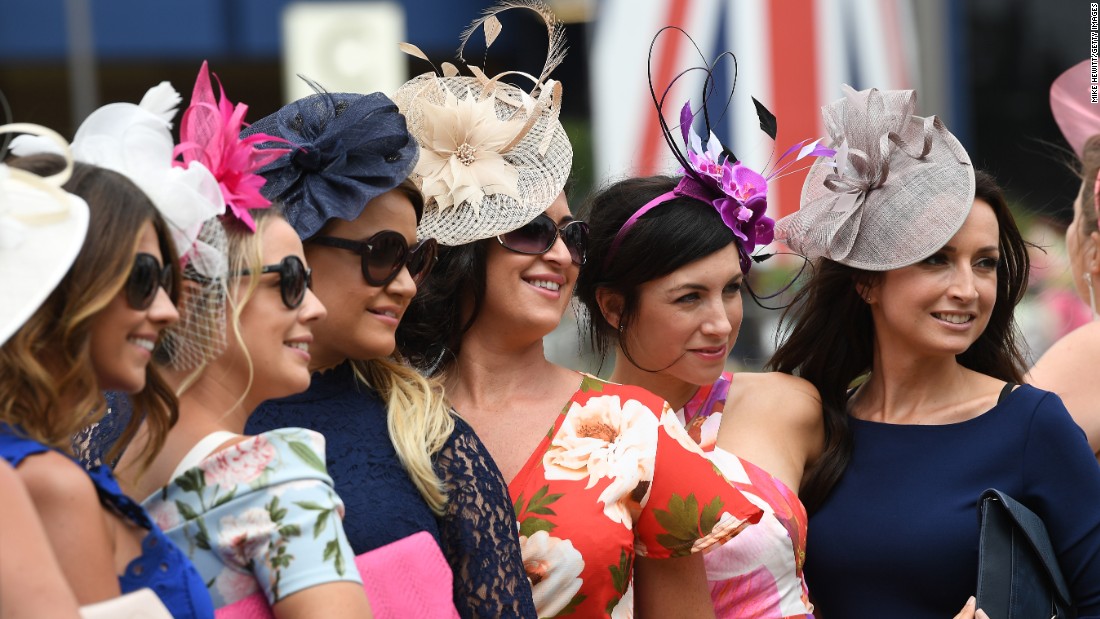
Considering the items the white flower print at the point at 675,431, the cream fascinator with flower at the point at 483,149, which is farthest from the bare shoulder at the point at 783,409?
the cream fascinator with flower at the point at 483,149

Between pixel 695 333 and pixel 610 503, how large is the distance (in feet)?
2.26

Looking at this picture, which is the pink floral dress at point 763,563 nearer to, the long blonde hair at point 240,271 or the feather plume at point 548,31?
the feather plume at point 548,31

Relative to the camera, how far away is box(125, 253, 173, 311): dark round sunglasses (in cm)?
211

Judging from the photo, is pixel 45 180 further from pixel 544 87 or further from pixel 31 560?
pixel 544 87

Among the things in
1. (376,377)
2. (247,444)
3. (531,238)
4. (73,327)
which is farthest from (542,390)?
(73,327)

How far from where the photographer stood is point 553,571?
9.62 feet

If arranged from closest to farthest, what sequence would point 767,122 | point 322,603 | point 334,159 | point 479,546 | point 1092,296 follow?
1. point 322,603
2. point 479,546
3. point 334,159
4. point 767,122
5. point 1092,296

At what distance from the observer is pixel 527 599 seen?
109 inches

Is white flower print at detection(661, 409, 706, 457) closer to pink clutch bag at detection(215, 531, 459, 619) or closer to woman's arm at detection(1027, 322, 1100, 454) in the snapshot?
pink clutch bag at detection(215, 531, 459, 619)

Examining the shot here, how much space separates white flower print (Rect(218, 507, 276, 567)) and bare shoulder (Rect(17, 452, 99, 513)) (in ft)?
1.10

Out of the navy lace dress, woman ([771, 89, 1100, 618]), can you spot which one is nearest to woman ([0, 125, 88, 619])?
the navy lace dress

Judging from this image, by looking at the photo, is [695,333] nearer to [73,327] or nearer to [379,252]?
[379,252]

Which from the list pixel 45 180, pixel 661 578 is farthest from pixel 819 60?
pixel 45 180

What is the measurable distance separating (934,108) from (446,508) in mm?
11136
